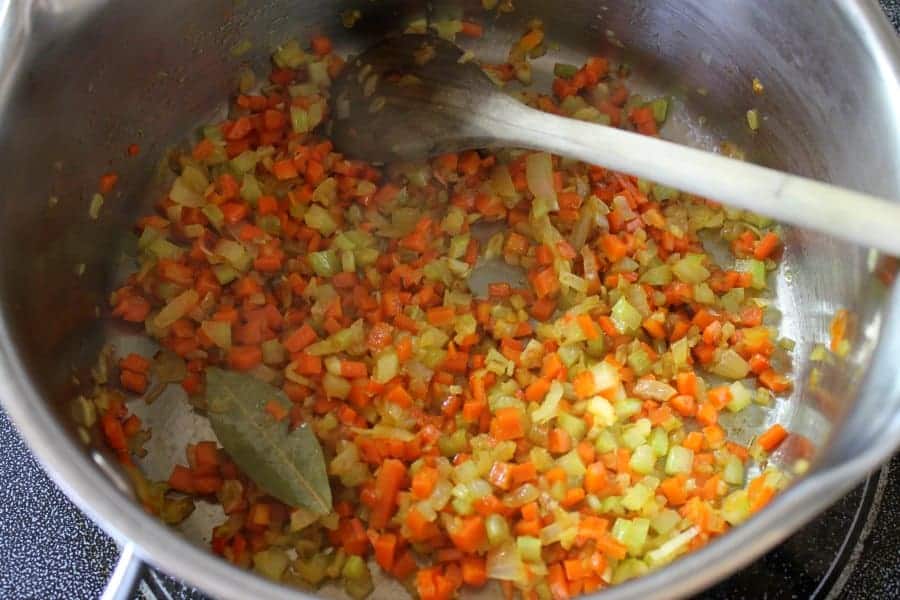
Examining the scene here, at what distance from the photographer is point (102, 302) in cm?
162

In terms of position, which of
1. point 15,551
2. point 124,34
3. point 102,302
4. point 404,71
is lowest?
point 15,551

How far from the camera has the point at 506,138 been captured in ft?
5.22

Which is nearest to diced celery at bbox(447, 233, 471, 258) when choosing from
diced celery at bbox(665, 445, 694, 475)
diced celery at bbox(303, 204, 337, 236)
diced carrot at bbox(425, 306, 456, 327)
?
diced carrot at bbox(425, 306, 456, 327)

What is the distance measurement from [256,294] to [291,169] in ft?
0.91

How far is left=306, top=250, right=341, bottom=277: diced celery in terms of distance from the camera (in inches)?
65.6

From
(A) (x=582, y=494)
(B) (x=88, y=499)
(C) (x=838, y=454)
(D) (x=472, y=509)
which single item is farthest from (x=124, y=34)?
(C) (x=838, y=454)

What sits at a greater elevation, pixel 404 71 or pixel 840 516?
pixel 404 71

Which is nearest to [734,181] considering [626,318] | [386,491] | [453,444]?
[626,318]

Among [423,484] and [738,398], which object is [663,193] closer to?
[738,398]

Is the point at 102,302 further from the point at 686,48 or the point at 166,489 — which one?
the point at 686,48

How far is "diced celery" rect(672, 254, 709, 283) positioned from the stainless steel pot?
0.18 m

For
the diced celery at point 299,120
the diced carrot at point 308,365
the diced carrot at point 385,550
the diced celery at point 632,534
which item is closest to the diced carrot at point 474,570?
the diced carrot at point 385,550

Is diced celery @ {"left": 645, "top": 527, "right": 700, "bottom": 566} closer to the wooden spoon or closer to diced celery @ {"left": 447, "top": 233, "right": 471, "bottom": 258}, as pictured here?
the wooden spoon

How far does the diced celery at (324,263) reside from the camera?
5.47ft
